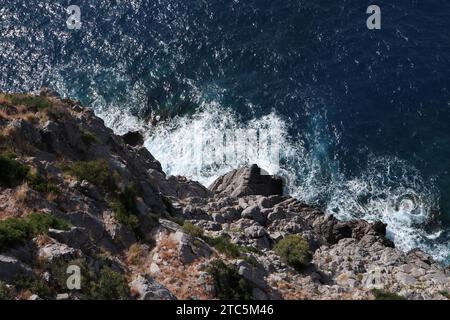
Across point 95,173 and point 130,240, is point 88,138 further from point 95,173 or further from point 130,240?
point 130,240

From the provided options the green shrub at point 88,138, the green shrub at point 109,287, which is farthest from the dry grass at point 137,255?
the green shrub at point 88,138

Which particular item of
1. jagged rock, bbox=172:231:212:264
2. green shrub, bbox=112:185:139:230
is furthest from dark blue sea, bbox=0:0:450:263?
jagged rock, bbox=172:231:212:264

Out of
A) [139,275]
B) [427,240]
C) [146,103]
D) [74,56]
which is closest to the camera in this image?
[139,275]

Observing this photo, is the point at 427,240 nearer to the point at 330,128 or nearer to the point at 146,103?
the point at 330,128

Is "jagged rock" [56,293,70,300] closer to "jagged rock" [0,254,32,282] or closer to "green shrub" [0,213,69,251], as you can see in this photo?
"jagged rock" [0,254,32,282]

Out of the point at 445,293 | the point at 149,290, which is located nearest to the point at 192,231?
the point at 149,290
